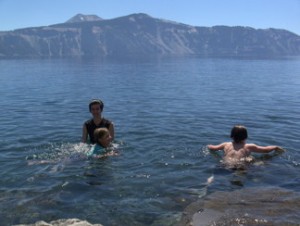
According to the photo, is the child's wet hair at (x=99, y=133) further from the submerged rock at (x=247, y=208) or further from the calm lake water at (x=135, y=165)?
the submerged rock at (x=247, y=208)

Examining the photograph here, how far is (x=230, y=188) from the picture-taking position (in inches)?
443

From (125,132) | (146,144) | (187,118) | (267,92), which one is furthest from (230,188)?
(267,92)

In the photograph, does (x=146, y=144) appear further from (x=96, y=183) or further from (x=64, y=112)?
(x=64, y=112)

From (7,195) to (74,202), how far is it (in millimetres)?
1993

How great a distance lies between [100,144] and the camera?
1403 cm

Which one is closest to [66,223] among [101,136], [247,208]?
[247,208]

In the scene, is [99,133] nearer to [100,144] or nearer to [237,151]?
[100,144]

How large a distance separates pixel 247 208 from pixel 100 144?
6.35 meters

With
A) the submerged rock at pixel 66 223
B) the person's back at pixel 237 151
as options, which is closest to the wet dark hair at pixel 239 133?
the person's back at pixel 237 151

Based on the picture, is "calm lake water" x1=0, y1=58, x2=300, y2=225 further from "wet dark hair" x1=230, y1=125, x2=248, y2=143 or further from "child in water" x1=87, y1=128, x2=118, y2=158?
"wet dark hair" x1=230, y1=125, x2=248, y2=143

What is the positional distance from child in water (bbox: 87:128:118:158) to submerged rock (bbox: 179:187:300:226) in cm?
483

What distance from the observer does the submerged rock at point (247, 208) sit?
336 inches

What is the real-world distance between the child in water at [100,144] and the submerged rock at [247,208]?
4827 mm

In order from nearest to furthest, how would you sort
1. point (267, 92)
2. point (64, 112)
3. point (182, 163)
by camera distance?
point (182, 163)
point (64, 112)
point (267, 92)
